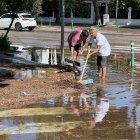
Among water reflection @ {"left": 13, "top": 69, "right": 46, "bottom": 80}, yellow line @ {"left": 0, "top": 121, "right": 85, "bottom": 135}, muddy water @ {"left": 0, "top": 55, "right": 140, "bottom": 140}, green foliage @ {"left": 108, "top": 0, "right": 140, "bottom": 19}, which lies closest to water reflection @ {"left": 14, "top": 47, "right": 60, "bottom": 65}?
water reflection @ {"left": 13, "top": 69, "right": 46, "bottom": 80}

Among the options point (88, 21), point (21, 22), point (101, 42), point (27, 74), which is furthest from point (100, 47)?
point (88, 21)

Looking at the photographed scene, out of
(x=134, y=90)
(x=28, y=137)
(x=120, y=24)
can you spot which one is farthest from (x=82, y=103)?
(x=120, y=24)

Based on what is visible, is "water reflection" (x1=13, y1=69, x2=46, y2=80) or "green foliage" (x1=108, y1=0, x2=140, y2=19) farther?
"green foliage" (x1=108, y1=0, x2=140, y2=19)

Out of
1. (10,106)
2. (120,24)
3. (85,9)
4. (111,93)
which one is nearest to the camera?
(10,106)

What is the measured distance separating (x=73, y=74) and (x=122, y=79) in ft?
4.72

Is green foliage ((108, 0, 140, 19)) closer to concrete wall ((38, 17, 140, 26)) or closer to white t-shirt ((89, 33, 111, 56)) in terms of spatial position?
concrete wall ((38, 17, 140, 26))

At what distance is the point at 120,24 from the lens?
181 feet

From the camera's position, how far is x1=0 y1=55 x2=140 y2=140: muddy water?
8.13m

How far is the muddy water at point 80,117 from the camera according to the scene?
26.7ft

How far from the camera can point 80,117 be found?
945 cm

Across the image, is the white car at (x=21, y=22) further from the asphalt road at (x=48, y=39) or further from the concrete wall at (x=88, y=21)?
the concrete wall at (x=88, y=21)

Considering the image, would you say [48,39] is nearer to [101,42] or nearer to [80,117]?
[101,42]

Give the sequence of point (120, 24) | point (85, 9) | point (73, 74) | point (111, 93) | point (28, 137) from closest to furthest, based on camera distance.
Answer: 1. point (28, 137)
2. point (111, 93)
3. point (73, 74)
4. point (120, 24)
5. point (85, 9)

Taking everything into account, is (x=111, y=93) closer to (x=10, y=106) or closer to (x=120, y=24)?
(x=10, y=106)
